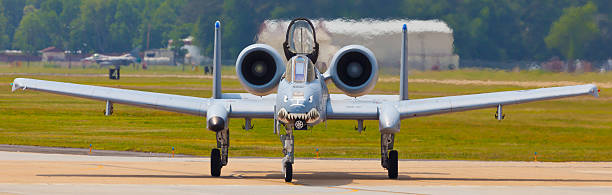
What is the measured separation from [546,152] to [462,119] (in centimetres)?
1458

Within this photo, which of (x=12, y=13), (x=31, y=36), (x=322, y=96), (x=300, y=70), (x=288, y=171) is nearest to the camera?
(x=300, y=70)

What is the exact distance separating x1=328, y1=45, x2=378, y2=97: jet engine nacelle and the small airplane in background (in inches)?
3799

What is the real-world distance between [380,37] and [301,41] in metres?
20.1

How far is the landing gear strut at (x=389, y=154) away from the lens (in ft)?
87.5

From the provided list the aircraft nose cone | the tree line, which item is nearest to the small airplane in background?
the tree line

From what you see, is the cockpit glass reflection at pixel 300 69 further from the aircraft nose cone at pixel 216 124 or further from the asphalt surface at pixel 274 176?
the asphalt surface at pixel 274 176

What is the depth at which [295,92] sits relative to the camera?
22953 mm

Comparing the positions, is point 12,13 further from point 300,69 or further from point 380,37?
point 300,69

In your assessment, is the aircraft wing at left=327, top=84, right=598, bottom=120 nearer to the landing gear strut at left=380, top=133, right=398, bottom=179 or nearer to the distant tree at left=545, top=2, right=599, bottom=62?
the landing gear strut at left=380, top=133, right=398, bottom=179

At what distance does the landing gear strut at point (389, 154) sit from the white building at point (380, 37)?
1357 centimetres

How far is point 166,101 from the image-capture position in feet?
84.6

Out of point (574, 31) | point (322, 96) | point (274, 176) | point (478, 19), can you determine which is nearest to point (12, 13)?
point (478, 19)

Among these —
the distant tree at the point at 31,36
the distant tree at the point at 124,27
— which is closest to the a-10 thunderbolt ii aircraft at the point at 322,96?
the distant tree at the point at 124,27

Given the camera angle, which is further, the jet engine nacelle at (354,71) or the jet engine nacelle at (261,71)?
the jet engine nacelle at (354,71)
